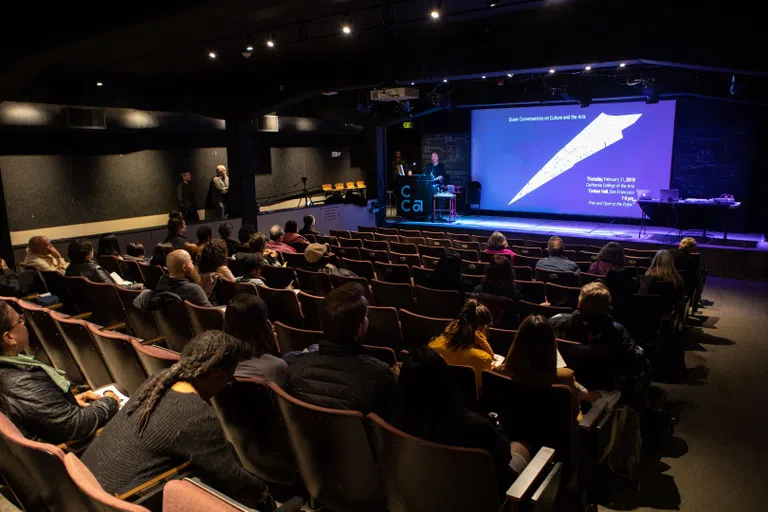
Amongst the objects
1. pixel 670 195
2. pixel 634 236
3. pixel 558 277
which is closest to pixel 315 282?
pixel 558 277

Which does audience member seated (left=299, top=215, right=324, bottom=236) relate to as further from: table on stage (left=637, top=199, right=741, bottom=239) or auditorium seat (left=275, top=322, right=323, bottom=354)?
table on stage (left=637, top=199, right=741, bottom=239)

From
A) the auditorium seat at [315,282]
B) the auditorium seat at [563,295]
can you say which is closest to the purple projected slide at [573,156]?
the auditorium seat at [563,295]

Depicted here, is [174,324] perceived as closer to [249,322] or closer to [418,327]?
[249,322]

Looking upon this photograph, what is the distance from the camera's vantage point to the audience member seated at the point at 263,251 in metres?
5.99

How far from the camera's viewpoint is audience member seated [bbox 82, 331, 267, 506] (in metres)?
1.90

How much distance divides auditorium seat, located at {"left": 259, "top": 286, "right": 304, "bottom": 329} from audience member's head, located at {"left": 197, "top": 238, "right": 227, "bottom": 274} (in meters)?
0.45

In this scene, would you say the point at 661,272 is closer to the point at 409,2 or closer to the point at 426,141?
the point at 409,2

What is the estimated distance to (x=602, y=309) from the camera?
3.42 metres

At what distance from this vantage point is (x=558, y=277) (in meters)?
5.77

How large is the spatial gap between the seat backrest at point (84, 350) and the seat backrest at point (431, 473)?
2115 mm

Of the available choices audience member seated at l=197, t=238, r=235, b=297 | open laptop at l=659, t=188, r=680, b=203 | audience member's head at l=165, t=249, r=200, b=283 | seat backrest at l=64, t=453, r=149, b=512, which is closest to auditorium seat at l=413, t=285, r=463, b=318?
audience member seated at l=197, t=238, r=235, b=297

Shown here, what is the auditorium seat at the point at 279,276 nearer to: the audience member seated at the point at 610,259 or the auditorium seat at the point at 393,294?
the auditorium seat at the point at 393,294

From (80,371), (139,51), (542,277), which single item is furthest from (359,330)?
(139,51)

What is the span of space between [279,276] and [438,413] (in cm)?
412
